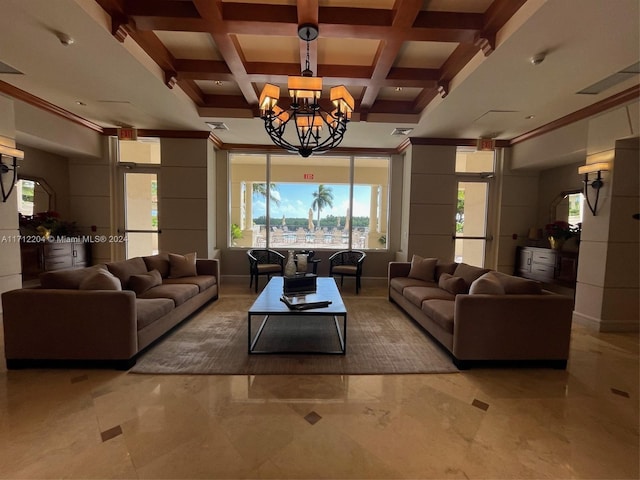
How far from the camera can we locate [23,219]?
4.77m

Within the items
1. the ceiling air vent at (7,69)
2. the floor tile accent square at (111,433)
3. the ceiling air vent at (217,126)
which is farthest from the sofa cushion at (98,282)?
the ceiling air vent at (217,126)

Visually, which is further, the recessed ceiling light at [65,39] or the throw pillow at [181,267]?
the throw pillow at [181,267]

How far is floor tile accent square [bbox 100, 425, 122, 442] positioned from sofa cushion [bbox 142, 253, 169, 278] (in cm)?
275

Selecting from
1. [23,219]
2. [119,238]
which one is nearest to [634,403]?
[119,238]

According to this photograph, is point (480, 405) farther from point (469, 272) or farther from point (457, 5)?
point (457, 5)

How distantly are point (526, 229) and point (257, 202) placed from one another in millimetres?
5498

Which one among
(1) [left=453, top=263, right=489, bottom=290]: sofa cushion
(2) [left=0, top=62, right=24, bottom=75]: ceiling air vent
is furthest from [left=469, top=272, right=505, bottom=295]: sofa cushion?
(2) [left=0, top=62, right=24, bottom=75]: ceiling air vent

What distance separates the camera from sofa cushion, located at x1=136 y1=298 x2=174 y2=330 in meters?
2.75

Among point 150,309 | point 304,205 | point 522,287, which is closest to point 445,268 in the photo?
point 522,287

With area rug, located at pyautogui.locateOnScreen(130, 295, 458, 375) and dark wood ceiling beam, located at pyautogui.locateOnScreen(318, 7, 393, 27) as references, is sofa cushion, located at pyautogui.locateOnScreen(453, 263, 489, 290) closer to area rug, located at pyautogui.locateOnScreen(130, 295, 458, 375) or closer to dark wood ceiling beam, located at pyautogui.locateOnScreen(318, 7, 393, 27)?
area rug, located at pyautogui.locateOnScreen(130, 295, 458, 375)

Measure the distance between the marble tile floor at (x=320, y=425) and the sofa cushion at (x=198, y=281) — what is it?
1705 millimetres

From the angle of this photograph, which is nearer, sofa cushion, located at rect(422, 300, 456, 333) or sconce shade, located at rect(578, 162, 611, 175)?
sofa cushion, located at rect(422, 300, 456, 333)

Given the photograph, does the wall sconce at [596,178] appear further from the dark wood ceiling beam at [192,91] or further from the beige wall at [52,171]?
the beige wall at [52,171]

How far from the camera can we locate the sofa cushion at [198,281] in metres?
4.16
